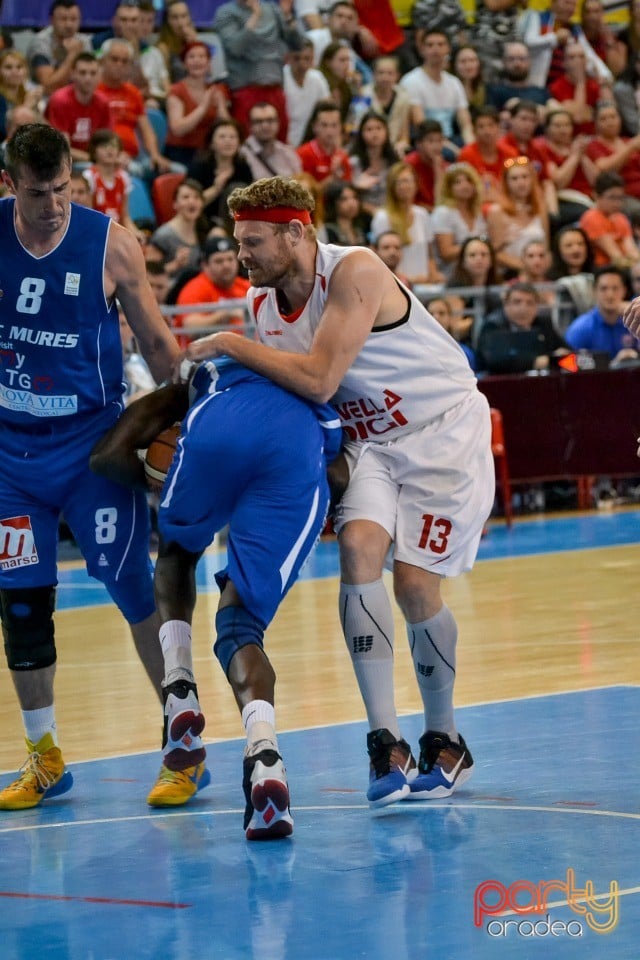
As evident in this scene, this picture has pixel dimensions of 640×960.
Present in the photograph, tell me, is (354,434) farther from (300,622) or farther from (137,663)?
(300,622)

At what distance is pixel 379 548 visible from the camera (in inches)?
211

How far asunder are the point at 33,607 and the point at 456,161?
40.0 ft

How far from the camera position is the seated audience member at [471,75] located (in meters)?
18.1

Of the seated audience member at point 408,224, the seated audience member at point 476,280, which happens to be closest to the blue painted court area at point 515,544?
the seated audience member at point 476,280

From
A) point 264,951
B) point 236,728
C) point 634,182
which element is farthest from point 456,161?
point 264,951

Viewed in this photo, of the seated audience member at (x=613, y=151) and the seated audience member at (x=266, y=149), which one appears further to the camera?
the seated audience member at (x=613, y=151)

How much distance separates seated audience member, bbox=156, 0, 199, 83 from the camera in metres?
16.4

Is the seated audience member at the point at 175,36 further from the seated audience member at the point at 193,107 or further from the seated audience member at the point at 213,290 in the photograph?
the seated audience member at the point at 213,290

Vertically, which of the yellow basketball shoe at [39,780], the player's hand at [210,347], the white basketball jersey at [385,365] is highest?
the player's hand at [210,347]

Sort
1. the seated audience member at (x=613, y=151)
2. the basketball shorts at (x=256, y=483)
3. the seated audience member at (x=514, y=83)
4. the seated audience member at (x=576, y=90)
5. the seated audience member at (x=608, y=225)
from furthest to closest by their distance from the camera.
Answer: the seated audience member at (x=576, y=90), the seated audience member at (x=514, y=83), the seated audience member at (x=613, y=151), the seated audience member at (x=608, y=225), the basketball shorts at (x=256, y=483)

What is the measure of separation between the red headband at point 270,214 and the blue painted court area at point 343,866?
5.68 feet

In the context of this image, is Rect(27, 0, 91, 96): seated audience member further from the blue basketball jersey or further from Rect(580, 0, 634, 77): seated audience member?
the blue basketball jersey

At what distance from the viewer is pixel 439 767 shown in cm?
544

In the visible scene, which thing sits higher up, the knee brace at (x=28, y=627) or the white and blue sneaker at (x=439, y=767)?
the knee brace at (x=28, y=627)
